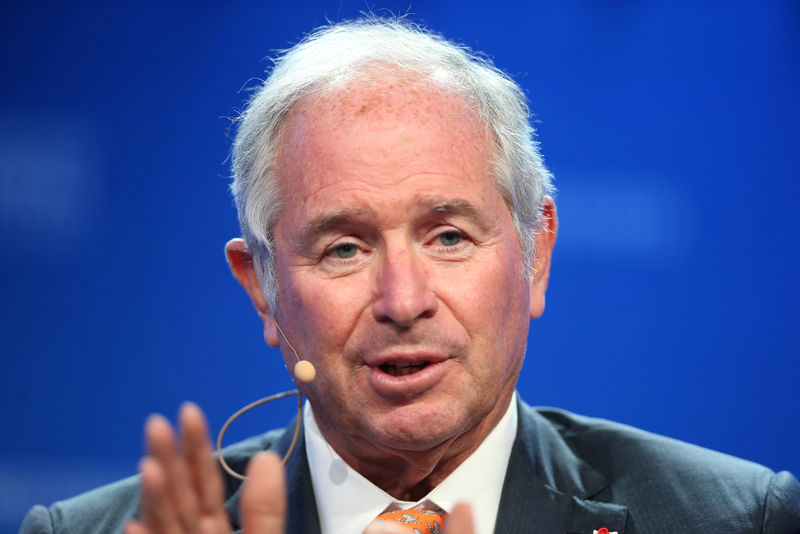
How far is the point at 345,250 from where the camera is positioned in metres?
1.97

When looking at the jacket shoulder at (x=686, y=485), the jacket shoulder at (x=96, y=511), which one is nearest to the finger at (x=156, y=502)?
the jacket shoulder at (x=96, y=511)

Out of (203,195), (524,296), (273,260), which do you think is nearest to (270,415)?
(203,195)

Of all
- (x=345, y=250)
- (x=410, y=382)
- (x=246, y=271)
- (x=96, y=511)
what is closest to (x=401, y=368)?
(x=410, y=382)

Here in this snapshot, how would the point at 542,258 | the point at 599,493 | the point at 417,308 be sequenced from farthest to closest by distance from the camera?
the point at 542,258, the point at 599,493, the point at 417,308

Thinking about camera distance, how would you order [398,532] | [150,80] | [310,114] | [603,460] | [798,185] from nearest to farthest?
[398,532]
[310,114]
[603,460]
[798,185]
[150,80]

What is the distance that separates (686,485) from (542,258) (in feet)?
2.23

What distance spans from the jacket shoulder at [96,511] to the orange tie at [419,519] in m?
0.60

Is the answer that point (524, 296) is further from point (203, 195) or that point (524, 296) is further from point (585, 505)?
point (203, 195)

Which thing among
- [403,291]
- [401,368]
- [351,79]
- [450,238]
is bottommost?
[401,368]

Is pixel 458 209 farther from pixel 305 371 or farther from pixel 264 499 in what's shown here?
pixel 264 499

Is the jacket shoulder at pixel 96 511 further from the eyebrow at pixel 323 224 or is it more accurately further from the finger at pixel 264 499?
the finger at pixel 264 499

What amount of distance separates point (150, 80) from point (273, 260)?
143 centimetres

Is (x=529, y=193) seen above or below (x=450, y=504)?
above

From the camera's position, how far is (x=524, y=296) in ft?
6.86
